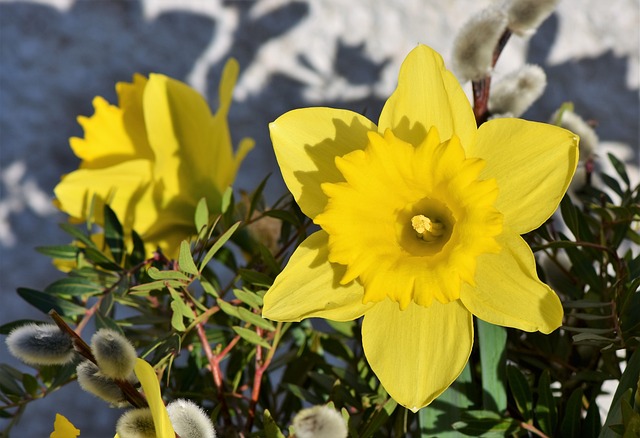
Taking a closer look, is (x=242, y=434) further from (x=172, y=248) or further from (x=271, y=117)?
(x=271, y=117)

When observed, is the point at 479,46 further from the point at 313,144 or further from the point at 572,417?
the point at 572,417

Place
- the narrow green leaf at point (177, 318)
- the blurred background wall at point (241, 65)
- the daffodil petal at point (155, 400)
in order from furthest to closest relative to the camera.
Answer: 1. the blurred background wall at point (241, 65)
2. the narrow green leaf at point (177, 318)
3. the daffodil petal at point (155, 400)

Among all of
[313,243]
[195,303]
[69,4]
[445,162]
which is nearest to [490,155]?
[445,162]

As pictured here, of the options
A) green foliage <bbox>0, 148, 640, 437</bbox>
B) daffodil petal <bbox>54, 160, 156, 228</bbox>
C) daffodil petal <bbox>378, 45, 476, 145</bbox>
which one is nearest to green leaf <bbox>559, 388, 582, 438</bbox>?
green foliage <bbox>0, 148, 640, 437</bbox>

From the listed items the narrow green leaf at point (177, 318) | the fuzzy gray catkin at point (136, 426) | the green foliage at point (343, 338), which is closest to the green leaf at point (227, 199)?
the green foliage at point (343, 338)

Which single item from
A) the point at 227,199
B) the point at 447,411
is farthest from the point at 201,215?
the point at 447,411

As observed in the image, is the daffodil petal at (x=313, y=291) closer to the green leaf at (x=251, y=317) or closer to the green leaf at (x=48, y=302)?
the green leaf at (x=251, y=317)
